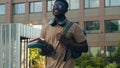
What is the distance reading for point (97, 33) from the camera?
47844mm

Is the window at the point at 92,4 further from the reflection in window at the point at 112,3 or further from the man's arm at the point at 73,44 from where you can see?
the man's arm at the point at 73,44

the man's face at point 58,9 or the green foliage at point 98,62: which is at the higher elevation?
the man's face at point 58,9

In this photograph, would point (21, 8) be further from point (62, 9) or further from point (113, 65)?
point (62, 9)

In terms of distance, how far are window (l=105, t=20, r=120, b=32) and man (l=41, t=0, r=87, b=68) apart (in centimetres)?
4337

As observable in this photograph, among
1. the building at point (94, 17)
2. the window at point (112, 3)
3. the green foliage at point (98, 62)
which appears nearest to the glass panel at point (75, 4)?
the building at point (94, 17)

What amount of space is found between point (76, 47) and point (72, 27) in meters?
0.21

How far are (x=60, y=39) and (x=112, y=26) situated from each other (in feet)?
145

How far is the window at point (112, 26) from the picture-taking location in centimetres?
4721

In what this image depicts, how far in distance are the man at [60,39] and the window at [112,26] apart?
43.4 m

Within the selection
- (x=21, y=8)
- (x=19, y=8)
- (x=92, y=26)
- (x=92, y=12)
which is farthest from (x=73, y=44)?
(x=19, y=8)

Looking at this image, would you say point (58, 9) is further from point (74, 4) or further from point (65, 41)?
point (74, 4)

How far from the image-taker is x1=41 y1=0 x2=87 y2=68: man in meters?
4.00

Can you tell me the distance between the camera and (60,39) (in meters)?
3.96

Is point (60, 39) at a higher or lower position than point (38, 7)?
lower
